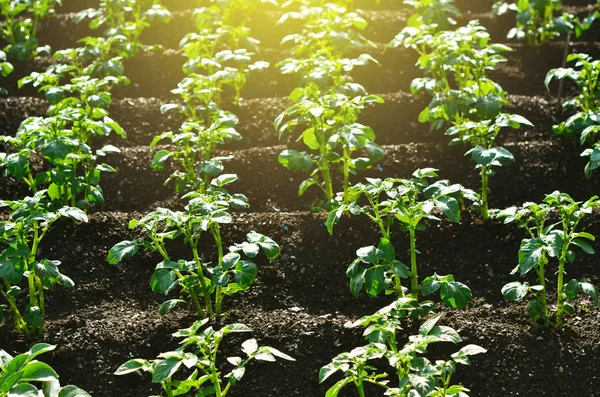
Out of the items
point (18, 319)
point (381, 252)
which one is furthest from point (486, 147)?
point (18, 319)

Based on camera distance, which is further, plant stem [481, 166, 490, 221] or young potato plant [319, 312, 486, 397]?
plant stem [481, 166, 490, 221]

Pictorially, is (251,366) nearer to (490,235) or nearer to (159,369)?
(159,369)

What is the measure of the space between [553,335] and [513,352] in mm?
204

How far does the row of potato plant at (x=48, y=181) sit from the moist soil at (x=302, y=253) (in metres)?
0.13

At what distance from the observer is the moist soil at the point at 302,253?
12.6 feet

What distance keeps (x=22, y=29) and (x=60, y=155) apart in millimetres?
2231

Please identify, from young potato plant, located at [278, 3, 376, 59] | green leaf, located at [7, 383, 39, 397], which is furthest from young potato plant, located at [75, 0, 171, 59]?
green leaf, located at [7, 383, 39, 397]

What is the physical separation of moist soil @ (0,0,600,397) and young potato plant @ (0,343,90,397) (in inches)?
23.0

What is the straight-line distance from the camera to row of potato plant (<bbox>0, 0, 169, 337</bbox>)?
3.86m

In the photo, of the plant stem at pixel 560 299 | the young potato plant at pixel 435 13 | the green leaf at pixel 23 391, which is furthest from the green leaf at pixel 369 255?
the young potato plant at pixel 435 13

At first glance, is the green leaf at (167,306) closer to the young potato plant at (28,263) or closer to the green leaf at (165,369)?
the young potato plant at (28,263)

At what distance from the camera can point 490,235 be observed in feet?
15.1

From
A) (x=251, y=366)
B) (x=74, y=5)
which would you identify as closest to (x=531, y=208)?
(x=251, y=366)

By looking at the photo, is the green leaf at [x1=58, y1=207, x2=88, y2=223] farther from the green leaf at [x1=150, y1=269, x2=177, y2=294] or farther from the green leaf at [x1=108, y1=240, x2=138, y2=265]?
the green leaf at [x1=150, y1=269, x2=177, y2=294]
